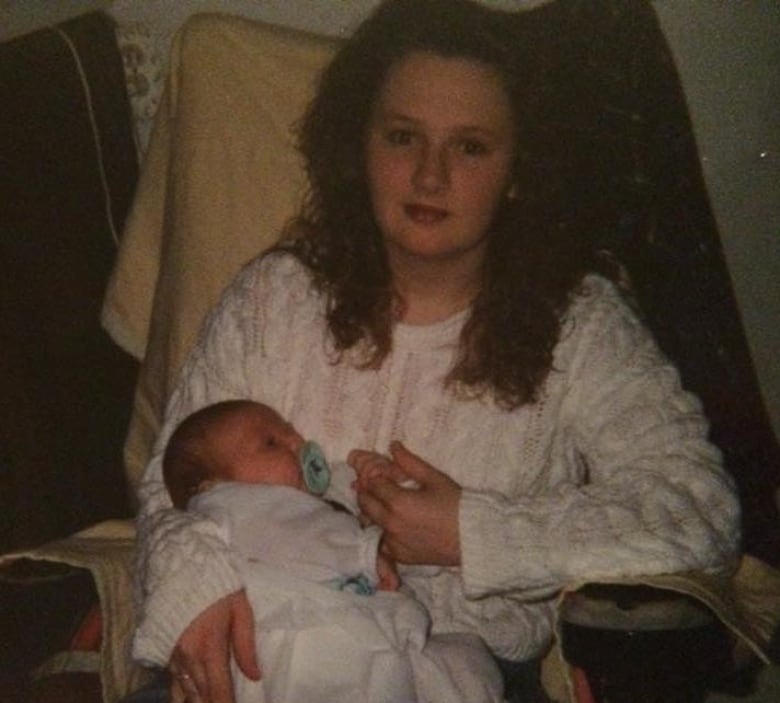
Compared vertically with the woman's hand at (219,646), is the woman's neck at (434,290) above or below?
above

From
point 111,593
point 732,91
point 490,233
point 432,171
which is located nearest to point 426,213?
point 432,171

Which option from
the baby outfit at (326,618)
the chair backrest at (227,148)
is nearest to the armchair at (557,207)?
the chair backrest at (227,148)

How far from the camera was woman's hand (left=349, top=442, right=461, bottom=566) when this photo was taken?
104cm

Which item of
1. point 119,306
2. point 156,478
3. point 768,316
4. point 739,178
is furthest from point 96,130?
point 768,316

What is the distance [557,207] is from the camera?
122 centimetres

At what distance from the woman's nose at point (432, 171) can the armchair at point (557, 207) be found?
14 centimetres

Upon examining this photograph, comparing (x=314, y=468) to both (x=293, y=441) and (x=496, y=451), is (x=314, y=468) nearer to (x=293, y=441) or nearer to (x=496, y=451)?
(x=293, y=441)

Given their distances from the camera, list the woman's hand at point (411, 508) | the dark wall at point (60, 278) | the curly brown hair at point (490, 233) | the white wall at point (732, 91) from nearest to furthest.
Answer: the woman's hand at point (411, 508), the curly brown hair at point (490, 233), the dark wall at point (60, 278), the white wall at point (732, 91)

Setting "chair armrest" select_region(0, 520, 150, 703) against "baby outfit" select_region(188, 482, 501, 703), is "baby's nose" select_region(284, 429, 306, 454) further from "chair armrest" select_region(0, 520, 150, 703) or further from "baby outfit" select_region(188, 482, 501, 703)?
"chair armrest" select_region(0, 520, 150, 703)

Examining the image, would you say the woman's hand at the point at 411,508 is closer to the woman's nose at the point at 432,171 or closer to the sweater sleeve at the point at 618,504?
the sweater sleeve at the point at 618,504

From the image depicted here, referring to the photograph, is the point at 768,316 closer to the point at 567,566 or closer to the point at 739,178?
the point at 739,178

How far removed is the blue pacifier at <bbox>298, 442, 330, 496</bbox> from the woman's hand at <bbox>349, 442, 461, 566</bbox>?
46 millimetres

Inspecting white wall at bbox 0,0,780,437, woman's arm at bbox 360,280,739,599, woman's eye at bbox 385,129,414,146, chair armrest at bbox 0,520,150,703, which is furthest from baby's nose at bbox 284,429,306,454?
white wall at bbox 0,0,780,437

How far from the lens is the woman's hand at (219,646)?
96 centimetres
